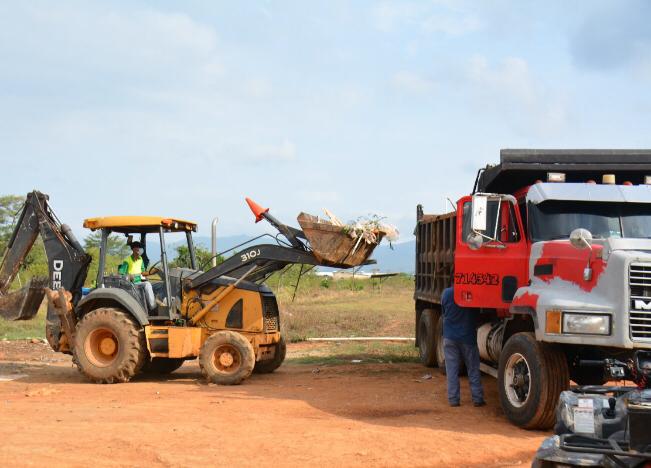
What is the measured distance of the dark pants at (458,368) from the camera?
10.4 metres

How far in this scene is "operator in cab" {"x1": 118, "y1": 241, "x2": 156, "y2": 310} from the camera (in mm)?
13391

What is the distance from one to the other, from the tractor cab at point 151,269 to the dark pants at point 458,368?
5111mm

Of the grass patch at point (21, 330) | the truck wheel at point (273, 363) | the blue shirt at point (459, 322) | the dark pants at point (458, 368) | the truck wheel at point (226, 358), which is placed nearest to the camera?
the dark pants at point (458, 368)

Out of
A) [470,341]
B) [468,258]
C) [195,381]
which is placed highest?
[468,258]

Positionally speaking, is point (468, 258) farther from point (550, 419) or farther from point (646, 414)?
point (646, 414)

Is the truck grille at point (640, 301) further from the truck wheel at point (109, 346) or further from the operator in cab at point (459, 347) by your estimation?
the truck wheel at point (109, 346)

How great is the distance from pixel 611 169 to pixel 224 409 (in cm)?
616

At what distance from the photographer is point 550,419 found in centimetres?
862

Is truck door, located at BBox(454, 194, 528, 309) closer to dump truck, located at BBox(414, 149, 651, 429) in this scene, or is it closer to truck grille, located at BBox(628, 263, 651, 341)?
dump truck, located at BBox(414, 149, 651, 429)

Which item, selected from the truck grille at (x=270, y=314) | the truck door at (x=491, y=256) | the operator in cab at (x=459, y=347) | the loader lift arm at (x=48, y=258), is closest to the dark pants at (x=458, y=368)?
the operator in cab at (x=459, y=347)

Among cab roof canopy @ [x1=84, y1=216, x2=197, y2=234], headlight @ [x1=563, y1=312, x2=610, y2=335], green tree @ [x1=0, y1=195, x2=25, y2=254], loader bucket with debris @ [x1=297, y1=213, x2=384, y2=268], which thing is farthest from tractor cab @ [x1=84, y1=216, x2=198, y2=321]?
green tree @ [x1=0, y1=195, x2=25, y2=254]

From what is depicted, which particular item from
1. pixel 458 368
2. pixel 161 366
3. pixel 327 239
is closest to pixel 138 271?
pixel 161 366

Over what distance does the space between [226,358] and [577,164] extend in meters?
6.31

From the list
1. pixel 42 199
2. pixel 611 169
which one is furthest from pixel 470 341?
pixel 42 199
